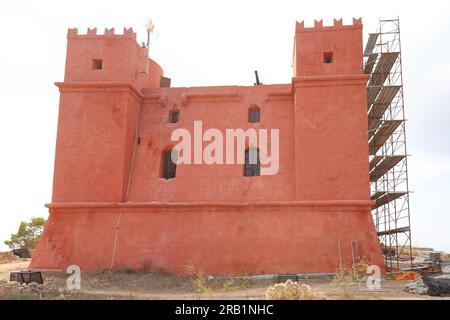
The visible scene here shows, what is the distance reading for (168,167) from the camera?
1986 centimetres

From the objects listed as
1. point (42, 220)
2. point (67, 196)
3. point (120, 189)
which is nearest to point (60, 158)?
point (67, 196)

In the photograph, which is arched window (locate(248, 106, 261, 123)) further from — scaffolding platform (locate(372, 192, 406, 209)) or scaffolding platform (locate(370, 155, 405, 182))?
scaffolding platform (locate(372, 192, 406, 209))

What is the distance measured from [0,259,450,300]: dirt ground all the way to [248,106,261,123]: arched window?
658cm

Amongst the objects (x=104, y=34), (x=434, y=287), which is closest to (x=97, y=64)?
(x=104, y=34)

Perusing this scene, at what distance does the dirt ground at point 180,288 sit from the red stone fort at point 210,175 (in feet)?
2.57

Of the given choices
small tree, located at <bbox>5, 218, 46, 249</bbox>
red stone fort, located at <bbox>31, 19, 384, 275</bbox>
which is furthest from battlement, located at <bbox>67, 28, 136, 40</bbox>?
small tree, located at <bbox>5, 218, 46, 249</bbox>

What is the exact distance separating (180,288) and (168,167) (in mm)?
5858

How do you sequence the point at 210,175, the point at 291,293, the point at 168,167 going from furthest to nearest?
1. the point at 168,167
2. the point at 210,175
3. the point at 291,293

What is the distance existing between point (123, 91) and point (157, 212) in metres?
5.00

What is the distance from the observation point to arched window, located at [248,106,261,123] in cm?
1988

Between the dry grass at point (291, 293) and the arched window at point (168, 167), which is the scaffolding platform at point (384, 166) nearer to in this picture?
the arched window at point (168, 167)

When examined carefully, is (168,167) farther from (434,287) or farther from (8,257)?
(8,257)

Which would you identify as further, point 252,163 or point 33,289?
point 252,163

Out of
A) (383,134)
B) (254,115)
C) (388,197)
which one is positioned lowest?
(388,197)
